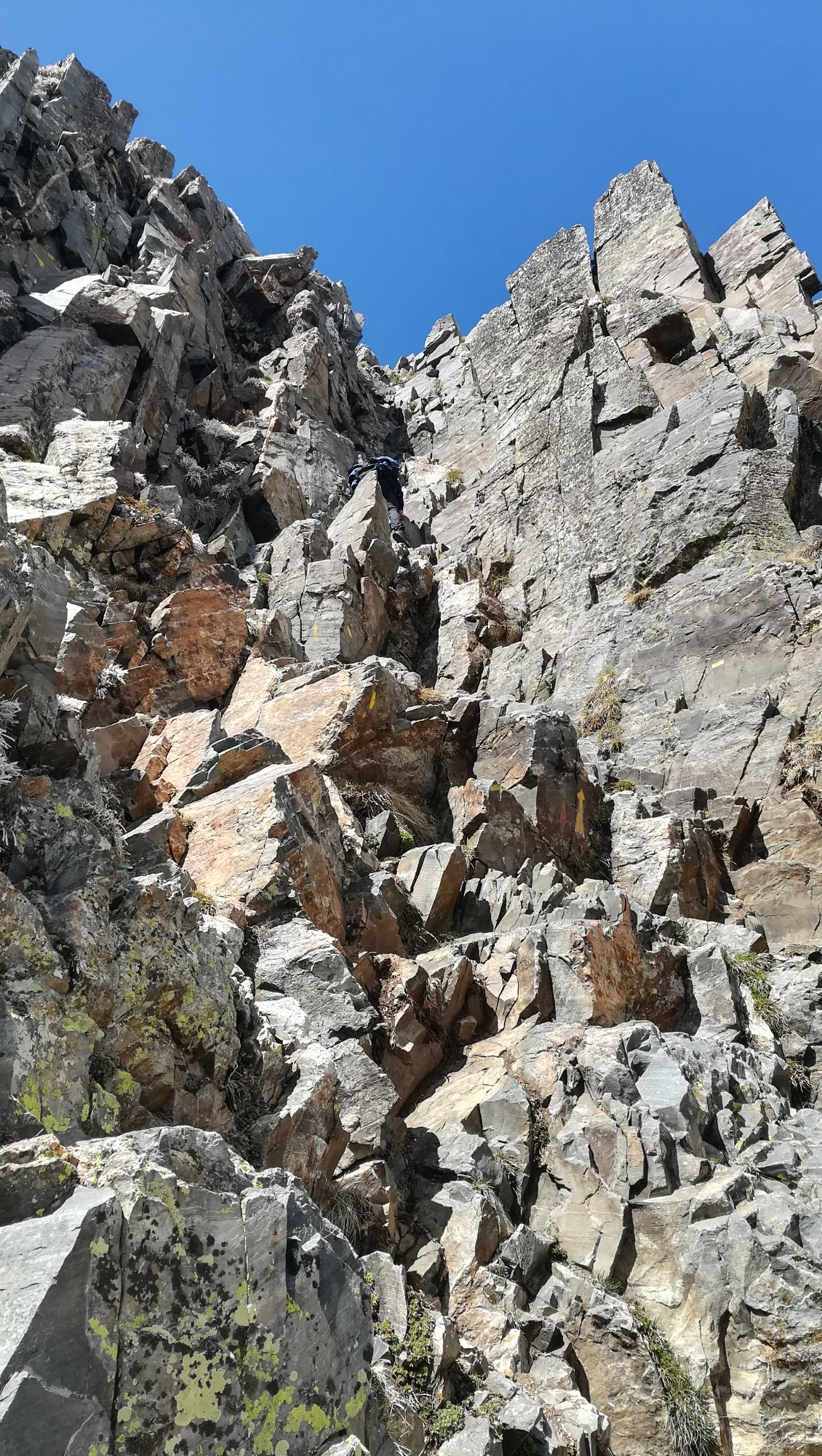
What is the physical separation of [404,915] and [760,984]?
6.01 m

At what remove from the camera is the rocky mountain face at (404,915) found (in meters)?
5.29

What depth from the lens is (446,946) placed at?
14125 millimetres

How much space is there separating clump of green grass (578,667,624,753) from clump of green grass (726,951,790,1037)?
7.80 metres

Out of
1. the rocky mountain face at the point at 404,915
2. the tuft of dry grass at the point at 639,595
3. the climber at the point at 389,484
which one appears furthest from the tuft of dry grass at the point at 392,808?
the climber at the point at 389,484

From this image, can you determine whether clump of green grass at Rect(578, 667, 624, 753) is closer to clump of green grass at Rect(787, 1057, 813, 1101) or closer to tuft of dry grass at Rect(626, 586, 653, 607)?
tuft of dry grass at Rect(626, 586, 653, 607)

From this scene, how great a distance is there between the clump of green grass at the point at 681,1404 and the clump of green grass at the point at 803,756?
11.8 m

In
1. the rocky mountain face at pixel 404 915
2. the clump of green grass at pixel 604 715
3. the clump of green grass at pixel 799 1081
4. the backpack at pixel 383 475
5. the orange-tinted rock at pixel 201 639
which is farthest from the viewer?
the backpack at pixel 383 475

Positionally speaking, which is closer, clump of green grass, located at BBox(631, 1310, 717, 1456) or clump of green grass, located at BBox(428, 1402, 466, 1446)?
clump of green grass, located at BBox(428, 1402, 466, 1446)

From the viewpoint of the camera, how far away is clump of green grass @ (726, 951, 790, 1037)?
1384 cm

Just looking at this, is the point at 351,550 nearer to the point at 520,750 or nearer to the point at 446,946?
the point at 520,750

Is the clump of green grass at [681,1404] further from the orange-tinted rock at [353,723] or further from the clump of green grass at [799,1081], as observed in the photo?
the orange-tinted rock at [353,723]

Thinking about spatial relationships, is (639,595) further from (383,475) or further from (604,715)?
(383,475)

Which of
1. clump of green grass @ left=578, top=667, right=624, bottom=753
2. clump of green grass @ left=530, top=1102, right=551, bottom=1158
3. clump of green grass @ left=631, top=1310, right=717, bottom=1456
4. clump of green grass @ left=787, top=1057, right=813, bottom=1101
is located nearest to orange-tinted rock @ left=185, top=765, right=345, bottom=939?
clump of green grass @ left=530, top=1102, right=551, bottom=1158

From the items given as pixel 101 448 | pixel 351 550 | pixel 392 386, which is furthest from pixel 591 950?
pixel 392 386
